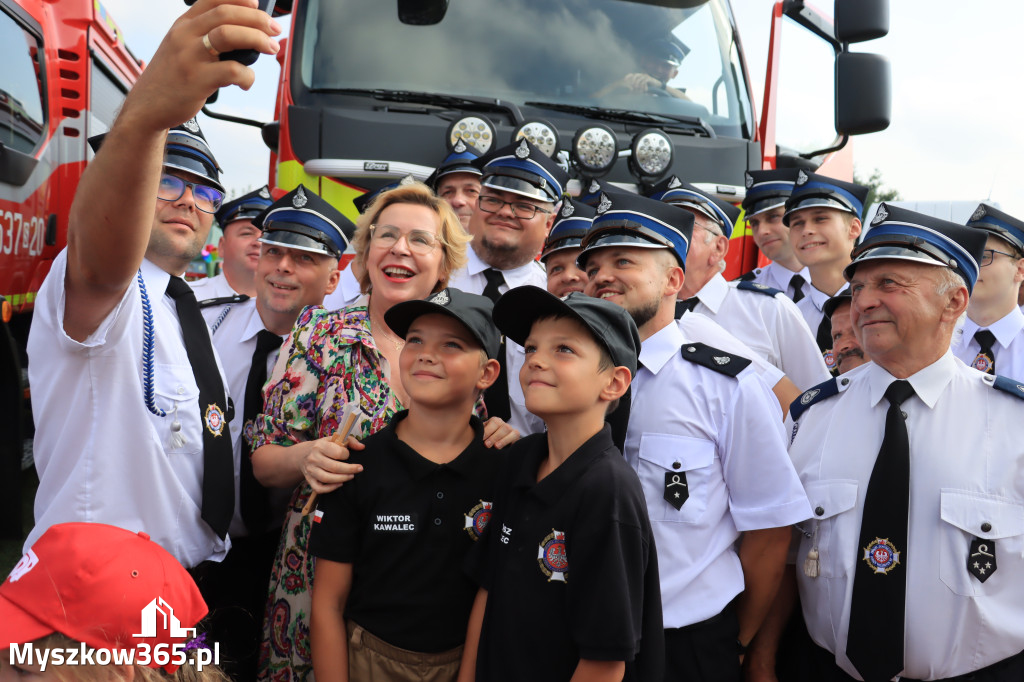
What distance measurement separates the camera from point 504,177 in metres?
3.76

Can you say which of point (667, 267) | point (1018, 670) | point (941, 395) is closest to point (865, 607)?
point (1018, 670)

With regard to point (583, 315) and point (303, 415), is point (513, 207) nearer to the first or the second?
point (303, 415)

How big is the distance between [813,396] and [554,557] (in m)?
1.21

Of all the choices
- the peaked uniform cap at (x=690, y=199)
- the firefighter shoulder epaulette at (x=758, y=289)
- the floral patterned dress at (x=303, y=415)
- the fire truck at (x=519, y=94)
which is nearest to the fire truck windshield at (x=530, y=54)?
the fire truck at (x=519, y=94)

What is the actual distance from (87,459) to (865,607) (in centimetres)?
215

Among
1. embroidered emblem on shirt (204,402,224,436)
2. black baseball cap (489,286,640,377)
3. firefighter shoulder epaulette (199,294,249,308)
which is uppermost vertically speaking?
firefighter shoulder epaulette (199,294,249,308)

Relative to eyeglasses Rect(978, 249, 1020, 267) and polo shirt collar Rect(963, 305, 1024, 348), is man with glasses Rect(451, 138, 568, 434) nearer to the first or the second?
eyeglasses Rect(978, 249, 1020, 267)

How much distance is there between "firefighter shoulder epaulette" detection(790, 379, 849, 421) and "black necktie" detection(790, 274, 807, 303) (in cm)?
185

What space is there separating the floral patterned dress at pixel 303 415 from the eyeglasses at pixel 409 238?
32 cm

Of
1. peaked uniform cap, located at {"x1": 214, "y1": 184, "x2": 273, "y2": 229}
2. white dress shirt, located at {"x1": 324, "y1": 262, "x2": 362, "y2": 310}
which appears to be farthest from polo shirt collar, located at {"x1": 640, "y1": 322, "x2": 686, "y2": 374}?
peaked uniform cap, located at {"x1": 214, "y1": 184, "x2": 273, "y2": 229}

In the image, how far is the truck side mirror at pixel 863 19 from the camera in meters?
4.38

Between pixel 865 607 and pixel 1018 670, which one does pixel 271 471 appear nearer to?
pixel 865 607

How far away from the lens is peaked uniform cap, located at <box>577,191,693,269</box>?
2.63 meters

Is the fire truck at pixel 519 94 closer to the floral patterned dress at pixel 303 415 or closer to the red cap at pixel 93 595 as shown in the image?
the floral patterned dress at pixel 303 415
